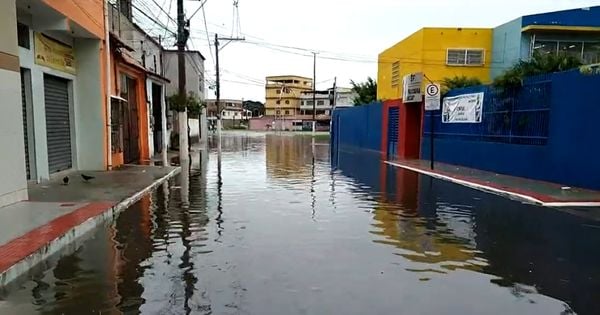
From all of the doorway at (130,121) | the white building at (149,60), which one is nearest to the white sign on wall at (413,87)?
the white building at (149,60)

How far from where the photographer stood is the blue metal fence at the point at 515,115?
14969 mm

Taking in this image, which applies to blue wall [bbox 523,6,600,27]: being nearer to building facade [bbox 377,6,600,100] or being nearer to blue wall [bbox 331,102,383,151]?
building facade [bbox 377,6,600,100]

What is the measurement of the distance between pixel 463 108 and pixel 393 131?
8.53 m

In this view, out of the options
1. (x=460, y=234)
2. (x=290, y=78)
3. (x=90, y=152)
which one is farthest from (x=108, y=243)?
(x=290, y=78)

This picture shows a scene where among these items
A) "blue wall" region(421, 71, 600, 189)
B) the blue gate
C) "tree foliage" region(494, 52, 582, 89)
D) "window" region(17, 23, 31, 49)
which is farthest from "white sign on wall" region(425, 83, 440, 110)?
"window" region(17, 23, 31, 49)

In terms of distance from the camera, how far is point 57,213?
888cm

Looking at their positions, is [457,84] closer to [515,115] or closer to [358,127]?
[515,115]

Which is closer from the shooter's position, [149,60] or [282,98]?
[149,60]

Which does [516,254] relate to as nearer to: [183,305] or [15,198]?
[183,305]

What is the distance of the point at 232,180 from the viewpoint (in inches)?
625

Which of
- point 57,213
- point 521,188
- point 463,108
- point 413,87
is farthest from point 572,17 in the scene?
point 57,213

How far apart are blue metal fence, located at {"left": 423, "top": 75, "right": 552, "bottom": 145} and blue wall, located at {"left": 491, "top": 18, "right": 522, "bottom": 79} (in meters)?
7.47

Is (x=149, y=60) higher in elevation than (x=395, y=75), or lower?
higher

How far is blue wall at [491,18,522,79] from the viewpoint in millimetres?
26109
